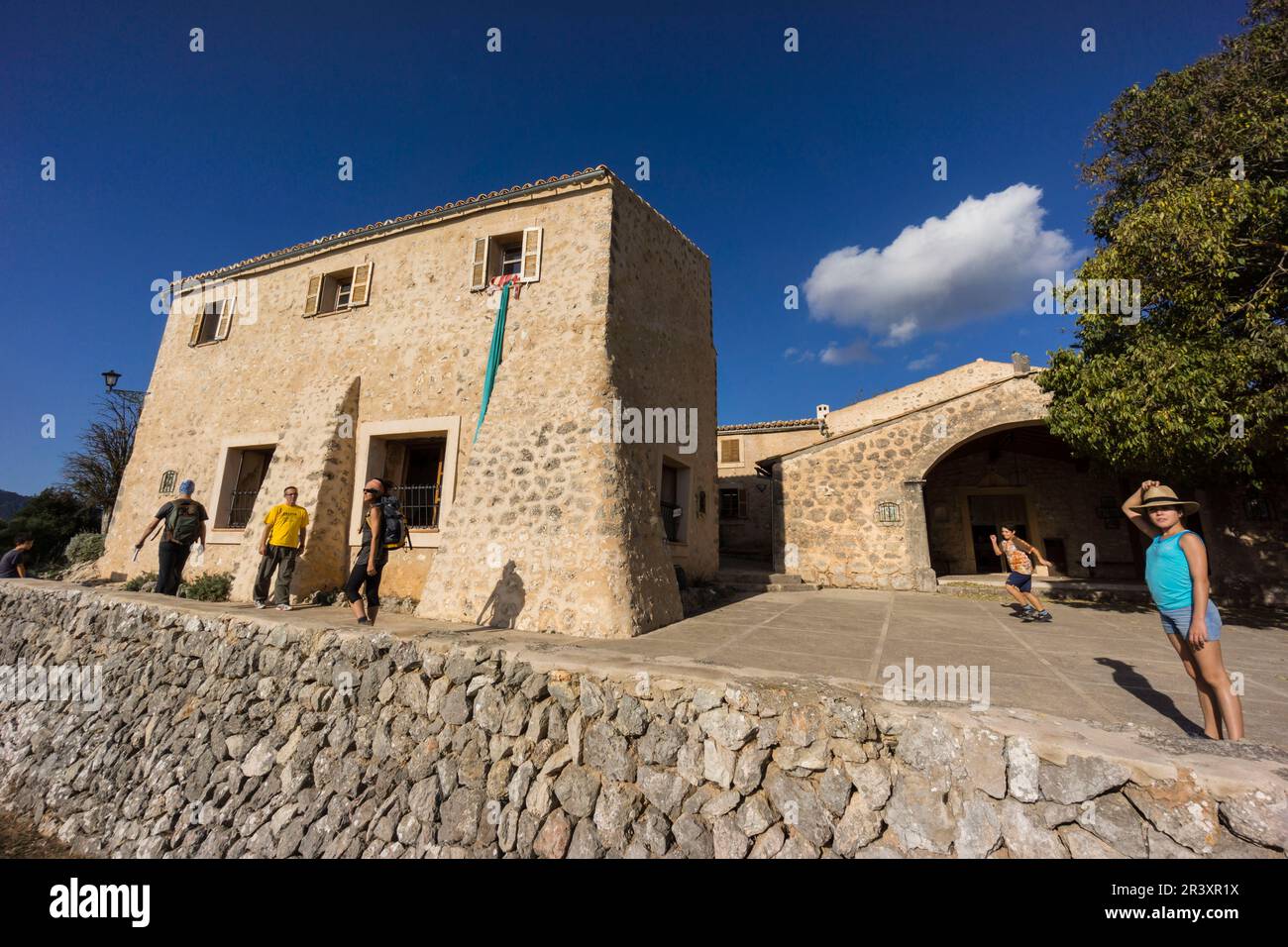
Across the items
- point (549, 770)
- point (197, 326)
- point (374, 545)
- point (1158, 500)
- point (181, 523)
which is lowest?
point (549, 770)

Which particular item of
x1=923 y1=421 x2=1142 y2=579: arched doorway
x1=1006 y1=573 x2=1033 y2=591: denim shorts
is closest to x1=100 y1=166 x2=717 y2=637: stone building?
x1=1006 y1=573 x2=1033 y2=591: denim shorts

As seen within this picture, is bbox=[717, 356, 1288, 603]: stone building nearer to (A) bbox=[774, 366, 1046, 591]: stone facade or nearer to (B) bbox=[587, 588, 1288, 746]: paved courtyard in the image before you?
(A) bbox=[774, 366, 1046, 591]: stone facade

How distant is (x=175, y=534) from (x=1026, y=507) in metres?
19.5

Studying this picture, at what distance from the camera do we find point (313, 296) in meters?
9.58

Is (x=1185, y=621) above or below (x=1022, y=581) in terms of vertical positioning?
above

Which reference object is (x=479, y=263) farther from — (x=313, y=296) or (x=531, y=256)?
(x=313, y=296)

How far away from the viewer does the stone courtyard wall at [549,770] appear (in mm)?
2424

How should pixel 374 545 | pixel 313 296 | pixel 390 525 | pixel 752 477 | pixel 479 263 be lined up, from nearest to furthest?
1. pixel 374 545
2. pixel 390 525
3. pixel 479 263
4. pixel 313 296
5. pixel 752 477

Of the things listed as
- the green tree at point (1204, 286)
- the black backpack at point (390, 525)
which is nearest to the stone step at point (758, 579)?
the green tree at point (1204, 286)

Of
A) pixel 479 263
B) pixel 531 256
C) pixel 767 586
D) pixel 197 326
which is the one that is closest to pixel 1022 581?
pixel 767 586
